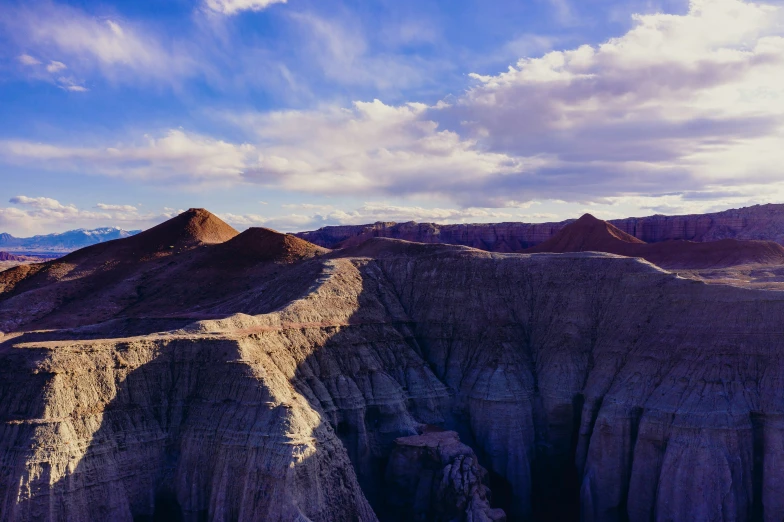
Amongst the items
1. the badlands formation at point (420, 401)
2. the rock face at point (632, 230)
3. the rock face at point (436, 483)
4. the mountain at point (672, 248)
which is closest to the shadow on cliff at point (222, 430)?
the badlands formation at point (420, 401)

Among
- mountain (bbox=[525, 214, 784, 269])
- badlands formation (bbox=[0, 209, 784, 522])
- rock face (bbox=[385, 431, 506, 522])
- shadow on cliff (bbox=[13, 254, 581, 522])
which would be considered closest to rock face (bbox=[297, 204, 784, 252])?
mountain (bbox=[525, 214, 784, 269])

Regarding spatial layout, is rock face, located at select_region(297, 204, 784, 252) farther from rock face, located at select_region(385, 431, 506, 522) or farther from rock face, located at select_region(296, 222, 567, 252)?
rock face, located at select_region(385, 431, 506, 522)

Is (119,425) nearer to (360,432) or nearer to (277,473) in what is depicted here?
(277,473)

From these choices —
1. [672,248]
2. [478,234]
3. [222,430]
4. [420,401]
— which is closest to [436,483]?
[420,401]

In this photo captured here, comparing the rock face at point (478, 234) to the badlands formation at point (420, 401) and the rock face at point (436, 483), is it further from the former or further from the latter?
the rock face at point (436, 483)

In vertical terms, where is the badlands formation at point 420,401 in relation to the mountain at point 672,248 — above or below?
below

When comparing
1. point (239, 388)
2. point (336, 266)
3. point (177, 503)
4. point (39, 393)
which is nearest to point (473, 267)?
point (336, 266)
